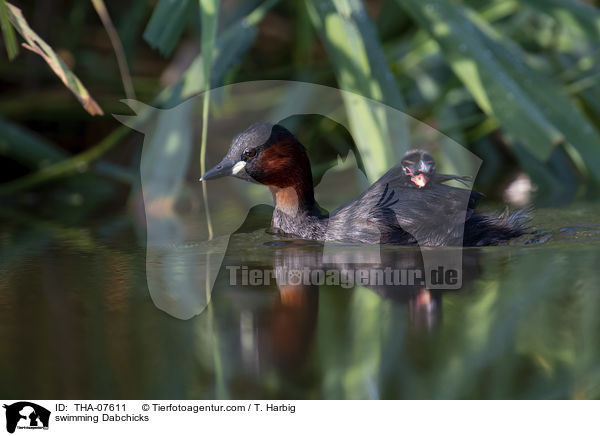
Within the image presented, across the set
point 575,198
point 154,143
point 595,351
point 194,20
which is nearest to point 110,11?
point 194,20

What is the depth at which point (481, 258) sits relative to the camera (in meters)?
2.05

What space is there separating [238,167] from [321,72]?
4.53ft

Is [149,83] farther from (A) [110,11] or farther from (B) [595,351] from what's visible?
(B) [595,351]

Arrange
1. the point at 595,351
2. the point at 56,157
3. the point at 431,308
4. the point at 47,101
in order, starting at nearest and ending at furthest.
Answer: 1. the point at 595,351
2. the point at 431,308
3. the point at 56,157
4. the point at 47,101

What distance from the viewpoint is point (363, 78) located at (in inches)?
91.4

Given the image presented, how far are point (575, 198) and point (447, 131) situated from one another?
53 cm

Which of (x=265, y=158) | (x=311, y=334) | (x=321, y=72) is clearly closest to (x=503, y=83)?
(x=265, y=158)

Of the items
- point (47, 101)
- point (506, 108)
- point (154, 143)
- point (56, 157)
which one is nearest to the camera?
point (506, 108)

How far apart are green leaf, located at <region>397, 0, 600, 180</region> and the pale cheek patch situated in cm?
69

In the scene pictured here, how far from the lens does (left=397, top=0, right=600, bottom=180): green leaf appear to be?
228 centimetres

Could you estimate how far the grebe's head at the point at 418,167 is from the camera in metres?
2.03
